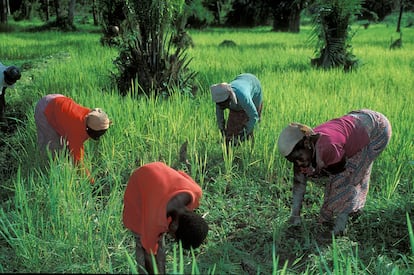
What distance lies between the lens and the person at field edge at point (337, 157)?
2391 mm

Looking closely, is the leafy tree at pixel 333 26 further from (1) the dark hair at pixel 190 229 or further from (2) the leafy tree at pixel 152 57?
(1) the dark hair at pixel 190 229

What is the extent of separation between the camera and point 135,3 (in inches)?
208

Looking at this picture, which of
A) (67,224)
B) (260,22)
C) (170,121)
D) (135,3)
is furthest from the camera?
(260,22)

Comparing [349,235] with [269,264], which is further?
[349,235]

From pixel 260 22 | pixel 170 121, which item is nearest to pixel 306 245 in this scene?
pixel 170 121

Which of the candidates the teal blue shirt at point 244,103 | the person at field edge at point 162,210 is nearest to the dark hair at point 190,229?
the person at field edge at point 162,210

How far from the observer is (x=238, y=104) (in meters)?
3.57

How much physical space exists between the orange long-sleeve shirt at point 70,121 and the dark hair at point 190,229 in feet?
4.74

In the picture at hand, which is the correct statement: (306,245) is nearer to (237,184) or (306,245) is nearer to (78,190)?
(237,184)

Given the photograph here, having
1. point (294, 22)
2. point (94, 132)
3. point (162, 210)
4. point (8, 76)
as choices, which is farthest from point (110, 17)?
point (162, 210)

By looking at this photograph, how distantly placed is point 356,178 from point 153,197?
4.88ft

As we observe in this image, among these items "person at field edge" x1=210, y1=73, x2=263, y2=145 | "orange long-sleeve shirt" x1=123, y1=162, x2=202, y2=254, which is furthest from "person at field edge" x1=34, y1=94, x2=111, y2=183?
"orange long-sleeve shirt" x1=123, y1=162, x2=202, y2=254

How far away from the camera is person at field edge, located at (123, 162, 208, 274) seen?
5.35 ft

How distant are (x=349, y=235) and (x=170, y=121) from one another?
5.08 feet
